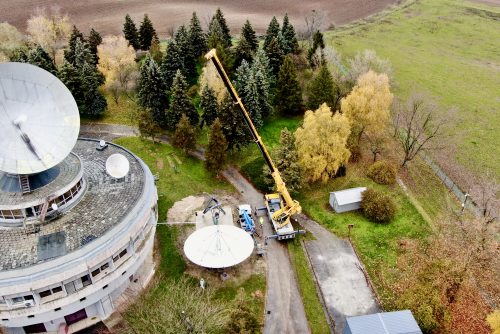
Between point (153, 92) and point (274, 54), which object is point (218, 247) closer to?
point (153, 92)

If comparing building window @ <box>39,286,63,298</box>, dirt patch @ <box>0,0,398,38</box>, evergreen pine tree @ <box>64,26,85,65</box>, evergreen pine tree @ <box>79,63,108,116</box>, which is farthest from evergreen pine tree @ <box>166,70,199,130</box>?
dirt patch @ <box>0,0,398,38</box>

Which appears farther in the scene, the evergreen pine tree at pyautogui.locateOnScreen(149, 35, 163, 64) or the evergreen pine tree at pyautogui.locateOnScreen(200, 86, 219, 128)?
the evergreen pine tree at pyautogui.locateOnScreen(149, 35, 163, 64)

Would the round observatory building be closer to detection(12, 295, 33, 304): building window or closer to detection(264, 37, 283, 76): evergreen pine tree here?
detection(12, 295, 33, 304): building window

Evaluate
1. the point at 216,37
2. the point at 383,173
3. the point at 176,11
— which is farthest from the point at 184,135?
the point at 176,11

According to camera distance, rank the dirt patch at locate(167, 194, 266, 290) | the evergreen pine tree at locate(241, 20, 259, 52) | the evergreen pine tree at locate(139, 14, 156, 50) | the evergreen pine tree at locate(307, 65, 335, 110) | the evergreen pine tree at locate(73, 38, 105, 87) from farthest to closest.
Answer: the evergreen pine tree at locate(139, 14, 156, 50), the evergreen pine tree at locate(241, 20, 259, 52), the evergreen pine tree at locate(73, 38, 105, 87), the evergreen pine tree at locate(307, 65, 335, 110), the dirt patch at locate(167, 194, 266, 290)

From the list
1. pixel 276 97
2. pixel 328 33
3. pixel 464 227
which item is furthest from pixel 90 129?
pixel 328 33

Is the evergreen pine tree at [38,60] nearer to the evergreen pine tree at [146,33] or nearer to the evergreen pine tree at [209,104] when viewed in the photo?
the evergreen pine tree at [146,33]

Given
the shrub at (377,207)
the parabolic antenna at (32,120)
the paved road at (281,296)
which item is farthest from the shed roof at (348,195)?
the parabolic antenna at (32,120)

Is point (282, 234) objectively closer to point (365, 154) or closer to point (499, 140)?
point (365, 154)
